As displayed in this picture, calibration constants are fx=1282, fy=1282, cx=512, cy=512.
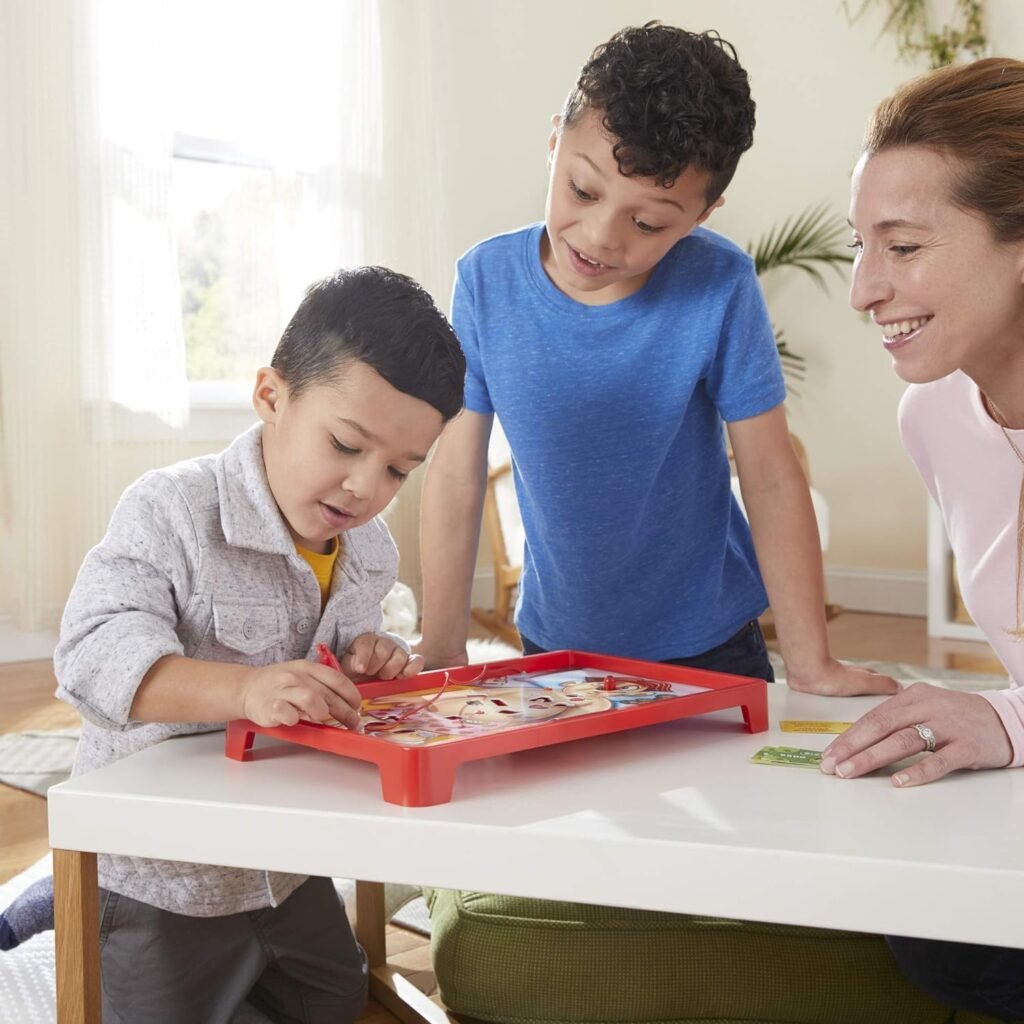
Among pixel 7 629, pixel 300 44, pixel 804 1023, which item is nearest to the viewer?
pixel 804 1023

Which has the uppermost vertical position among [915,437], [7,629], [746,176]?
[746,176]

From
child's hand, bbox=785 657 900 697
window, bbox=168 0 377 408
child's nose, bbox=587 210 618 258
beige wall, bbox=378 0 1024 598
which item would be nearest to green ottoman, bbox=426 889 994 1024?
child's hand, bbox=785 657 900 697

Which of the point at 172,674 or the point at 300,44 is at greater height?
the point at 300,44

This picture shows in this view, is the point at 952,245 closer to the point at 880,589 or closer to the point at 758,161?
the point at 880,589

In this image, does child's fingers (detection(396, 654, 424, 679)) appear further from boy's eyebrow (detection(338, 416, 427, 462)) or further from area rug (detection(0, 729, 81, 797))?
area rug (detection(0, 729, 81, 797))

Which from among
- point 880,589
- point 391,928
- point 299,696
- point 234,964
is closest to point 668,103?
point 299,696

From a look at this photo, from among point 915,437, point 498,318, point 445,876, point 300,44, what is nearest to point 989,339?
point 915,437

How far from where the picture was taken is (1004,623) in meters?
1.23

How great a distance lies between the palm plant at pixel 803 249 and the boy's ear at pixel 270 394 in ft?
12.3

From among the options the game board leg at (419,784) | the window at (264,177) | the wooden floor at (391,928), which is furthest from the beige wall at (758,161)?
the game board leg at (419,784)

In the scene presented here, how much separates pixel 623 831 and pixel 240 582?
1.66 ft

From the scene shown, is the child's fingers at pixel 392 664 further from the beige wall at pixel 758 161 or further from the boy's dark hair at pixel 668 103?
the beige wall at pixel 758 161

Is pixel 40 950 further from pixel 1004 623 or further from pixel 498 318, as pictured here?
pixel 1004 623

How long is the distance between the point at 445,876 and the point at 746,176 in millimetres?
4737
